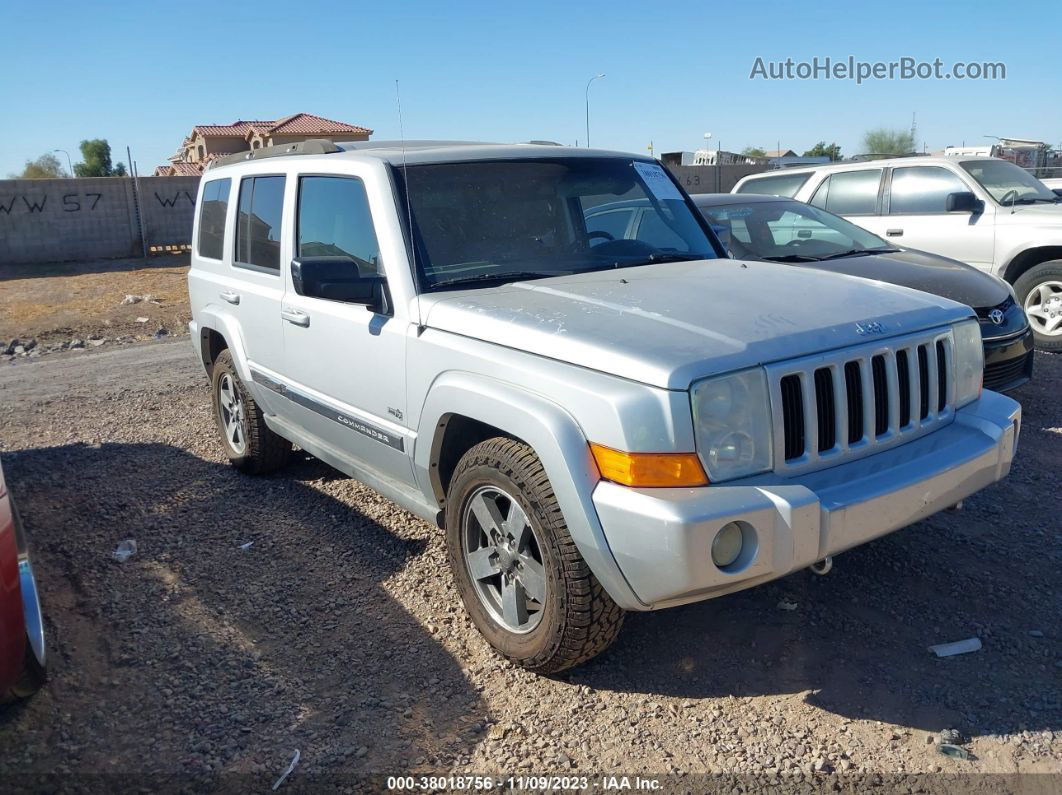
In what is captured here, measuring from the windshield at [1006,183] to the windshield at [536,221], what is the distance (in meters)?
5.52

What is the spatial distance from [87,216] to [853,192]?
17476 mm

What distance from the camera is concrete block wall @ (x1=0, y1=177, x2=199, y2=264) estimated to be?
19328 millimetres

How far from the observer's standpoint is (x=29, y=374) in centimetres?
934

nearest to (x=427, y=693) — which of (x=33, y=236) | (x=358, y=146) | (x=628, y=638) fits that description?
(x=628, y=638)

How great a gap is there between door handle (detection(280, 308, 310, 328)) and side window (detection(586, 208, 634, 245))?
1.44 meters

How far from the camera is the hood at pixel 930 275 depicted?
5.97 m

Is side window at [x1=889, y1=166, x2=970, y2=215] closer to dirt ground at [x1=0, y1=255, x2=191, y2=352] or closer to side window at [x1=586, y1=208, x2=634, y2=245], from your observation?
side window at [x1=586, y1=208, x2=634, y2=245]

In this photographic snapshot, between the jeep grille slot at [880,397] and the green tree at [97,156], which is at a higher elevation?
the green tree at [97,156]

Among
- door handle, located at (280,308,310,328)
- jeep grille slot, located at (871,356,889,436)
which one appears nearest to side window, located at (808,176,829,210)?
door handle, located at (280,308,310,328)

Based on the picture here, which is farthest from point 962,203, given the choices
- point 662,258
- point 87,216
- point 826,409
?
point 87,216

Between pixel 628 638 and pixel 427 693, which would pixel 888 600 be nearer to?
pixel 628 638

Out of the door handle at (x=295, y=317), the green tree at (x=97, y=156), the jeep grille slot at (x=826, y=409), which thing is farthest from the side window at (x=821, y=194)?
the green tree at (x=97, y=156)

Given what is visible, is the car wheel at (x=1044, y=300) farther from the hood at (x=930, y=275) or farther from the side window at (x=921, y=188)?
the hood at (x=930, y=275)

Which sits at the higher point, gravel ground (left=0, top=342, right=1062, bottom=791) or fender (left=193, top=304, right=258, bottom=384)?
fender (left=193, top=304, right=258, bottom=384)
